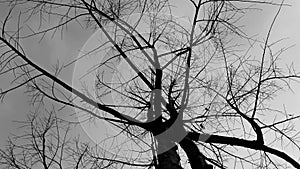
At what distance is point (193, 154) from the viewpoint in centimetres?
404

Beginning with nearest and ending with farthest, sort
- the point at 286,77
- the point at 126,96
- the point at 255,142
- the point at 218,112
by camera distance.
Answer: the point at 255,142, the point at 286,77, the point at 218,112, the point at 126,96

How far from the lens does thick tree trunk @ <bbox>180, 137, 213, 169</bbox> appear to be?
12.9 feet

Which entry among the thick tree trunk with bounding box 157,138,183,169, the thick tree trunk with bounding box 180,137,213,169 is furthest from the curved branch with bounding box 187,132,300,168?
the thick tree trunk with bounding box 157,138,183,169

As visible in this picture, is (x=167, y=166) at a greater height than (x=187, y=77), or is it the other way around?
(x=187, y=77)

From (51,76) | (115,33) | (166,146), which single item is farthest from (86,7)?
(166,146)

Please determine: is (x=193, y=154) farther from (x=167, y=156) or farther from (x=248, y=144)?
(x=248, y=144)

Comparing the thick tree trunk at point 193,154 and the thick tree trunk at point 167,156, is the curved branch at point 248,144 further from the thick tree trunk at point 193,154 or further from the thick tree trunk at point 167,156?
the thick tree trunk at point 167,156

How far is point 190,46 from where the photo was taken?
14.3 ft

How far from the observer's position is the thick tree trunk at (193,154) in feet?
12.9

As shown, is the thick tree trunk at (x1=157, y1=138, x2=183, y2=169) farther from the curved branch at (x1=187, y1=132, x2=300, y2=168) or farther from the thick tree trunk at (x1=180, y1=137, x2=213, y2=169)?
the curved branch at (x1=187, y1=132, x2=300, y2=168)

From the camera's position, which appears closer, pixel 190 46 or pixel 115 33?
pixel 190 46

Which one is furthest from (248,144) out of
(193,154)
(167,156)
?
(167,156)

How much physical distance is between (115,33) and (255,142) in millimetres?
2116

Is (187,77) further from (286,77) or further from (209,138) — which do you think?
(286,77)
